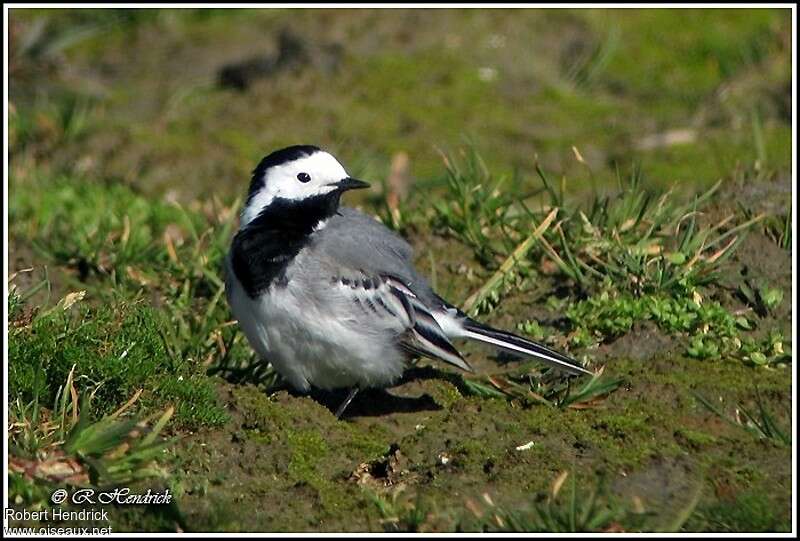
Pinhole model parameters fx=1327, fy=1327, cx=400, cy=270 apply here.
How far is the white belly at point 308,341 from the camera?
6230 mm

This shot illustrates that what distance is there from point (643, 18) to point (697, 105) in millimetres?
1618

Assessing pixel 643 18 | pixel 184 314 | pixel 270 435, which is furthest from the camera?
pixel 643 18

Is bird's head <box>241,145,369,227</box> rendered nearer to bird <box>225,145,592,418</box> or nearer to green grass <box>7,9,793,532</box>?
bird <box>225,145,592,418</box>

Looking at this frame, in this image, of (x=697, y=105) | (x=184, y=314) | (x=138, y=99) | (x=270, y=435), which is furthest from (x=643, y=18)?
(x=270, y=435)

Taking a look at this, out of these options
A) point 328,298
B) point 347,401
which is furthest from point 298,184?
point 347,401

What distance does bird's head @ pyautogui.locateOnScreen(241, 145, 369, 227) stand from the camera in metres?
6.79

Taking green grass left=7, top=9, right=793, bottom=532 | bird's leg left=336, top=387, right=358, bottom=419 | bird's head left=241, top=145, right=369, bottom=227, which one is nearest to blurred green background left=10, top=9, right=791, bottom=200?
green grass left=7, top=9, right=793, bottom=532

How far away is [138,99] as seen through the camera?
11.1 meters

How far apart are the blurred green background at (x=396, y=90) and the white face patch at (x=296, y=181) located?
2469mm

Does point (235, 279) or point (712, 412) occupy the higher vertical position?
point (235, 279)

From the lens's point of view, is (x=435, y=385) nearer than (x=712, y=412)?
No

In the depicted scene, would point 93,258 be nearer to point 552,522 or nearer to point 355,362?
point 355,362

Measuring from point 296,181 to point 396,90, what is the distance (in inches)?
168

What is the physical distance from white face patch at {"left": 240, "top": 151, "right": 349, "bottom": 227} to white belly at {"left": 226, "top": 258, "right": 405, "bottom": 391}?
562 millimetres
